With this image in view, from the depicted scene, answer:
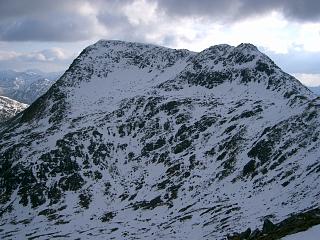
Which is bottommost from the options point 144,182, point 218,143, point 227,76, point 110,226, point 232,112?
point 110,226

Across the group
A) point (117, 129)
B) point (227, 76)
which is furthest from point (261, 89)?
point (117, 129)

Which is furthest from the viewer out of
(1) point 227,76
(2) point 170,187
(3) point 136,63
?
(3) point 136,63

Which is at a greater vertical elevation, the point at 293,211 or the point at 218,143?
the point at 218,143

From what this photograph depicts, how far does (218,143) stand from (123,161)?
98.3 ft

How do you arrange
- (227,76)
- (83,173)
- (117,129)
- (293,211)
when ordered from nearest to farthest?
(293,211) < (83,173) < (117,129) < (227,76)

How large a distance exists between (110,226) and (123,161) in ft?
110

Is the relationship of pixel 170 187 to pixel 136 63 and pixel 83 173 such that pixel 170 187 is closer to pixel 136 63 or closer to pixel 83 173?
pixel 83 173

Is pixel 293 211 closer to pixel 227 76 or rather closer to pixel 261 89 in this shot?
pixel 261 89

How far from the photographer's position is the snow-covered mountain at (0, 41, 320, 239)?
86188 millimetres

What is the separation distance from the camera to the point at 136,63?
19638cm

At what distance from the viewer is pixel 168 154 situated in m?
123

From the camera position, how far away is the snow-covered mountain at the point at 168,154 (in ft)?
283

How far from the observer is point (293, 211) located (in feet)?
222

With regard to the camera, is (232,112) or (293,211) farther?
(232,112)
